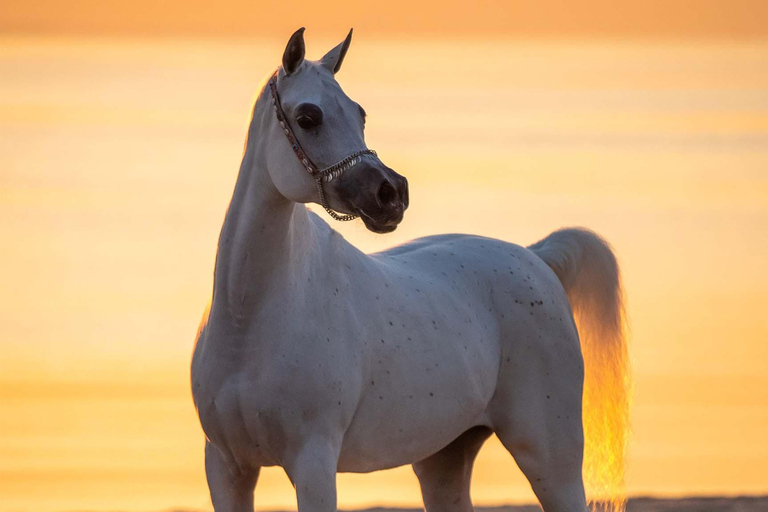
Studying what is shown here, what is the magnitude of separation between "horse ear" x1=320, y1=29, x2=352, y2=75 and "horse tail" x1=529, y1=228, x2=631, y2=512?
2228 millimetres

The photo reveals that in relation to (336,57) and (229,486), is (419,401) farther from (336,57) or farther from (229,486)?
(336,57)

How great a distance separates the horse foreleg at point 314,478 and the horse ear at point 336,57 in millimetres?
1636

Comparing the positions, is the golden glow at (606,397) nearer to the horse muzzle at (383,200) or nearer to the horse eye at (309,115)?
the horse muzzle at (383,200)

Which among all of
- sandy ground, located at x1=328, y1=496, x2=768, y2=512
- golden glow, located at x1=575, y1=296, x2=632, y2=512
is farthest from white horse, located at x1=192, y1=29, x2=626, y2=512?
sandy ground, located at x1=328, y1=496, x2=768, y2=512

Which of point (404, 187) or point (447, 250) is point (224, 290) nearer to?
point (404, 187)

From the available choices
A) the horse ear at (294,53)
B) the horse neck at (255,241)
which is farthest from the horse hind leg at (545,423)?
the horse ear at (294,53)

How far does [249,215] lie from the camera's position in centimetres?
545

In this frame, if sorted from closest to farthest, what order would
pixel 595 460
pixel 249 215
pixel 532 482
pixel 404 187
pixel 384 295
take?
pixel 404 187
pixel 249 215
pixel 384 295
pixel 532 482
pixel 595 460

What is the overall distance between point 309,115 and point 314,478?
1488mm

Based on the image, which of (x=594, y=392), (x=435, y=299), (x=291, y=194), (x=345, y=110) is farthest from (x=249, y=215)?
(x=594, y=392)

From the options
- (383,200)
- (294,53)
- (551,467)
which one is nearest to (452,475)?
(551,467)

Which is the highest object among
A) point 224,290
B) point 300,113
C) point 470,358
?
point 300,113

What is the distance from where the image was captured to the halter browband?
5156 mm

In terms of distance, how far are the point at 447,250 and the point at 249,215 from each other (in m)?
1.67
